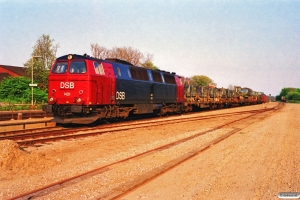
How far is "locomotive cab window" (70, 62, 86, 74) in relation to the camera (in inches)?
649

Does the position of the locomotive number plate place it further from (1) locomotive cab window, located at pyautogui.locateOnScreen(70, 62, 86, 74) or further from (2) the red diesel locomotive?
(1) locomotive cab window, located at pyautogui.locateOnScreen(70, 62, 86, 74)

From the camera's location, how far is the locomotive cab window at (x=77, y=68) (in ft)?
54.1

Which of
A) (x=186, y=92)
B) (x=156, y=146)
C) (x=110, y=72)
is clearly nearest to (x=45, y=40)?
(x=186, y=92)

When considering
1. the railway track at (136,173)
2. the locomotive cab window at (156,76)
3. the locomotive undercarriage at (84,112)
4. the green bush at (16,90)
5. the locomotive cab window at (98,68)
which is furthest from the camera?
the green bush at (16,90)

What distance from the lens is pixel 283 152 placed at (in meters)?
11.0

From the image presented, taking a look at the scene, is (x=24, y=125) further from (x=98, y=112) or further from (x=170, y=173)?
(x=170, y=173)

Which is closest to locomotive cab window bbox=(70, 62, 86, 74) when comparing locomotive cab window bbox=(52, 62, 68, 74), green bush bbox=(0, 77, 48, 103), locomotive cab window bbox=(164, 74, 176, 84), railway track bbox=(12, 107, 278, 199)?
locomotive cab window bbox=(52, 62, 68, 74)

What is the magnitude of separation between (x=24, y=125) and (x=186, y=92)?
19.3m

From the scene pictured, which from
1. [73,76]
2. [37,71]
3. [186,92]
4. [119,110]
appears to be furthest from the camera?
[37,71]

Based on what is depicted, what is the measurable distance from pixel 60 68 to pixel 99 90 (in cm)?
239

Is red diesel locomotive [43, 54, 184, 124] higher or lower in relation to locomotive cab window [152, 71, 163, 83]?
lower

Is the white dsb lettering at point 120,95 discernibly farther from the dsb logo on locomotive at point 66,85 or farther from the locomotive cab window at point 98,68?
the dsb logo on locomotive at point 66,85

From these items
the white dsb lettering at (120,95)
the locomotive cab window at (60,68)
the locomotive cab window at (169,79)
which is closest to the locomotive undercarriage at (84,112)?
the white dsb lettering at (120,95)

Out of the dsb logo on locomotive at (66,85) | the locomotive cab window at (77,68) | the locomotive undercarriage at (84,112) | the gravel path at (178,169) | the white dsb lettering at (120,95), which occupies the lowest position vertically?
the gravel path at (178,169)
